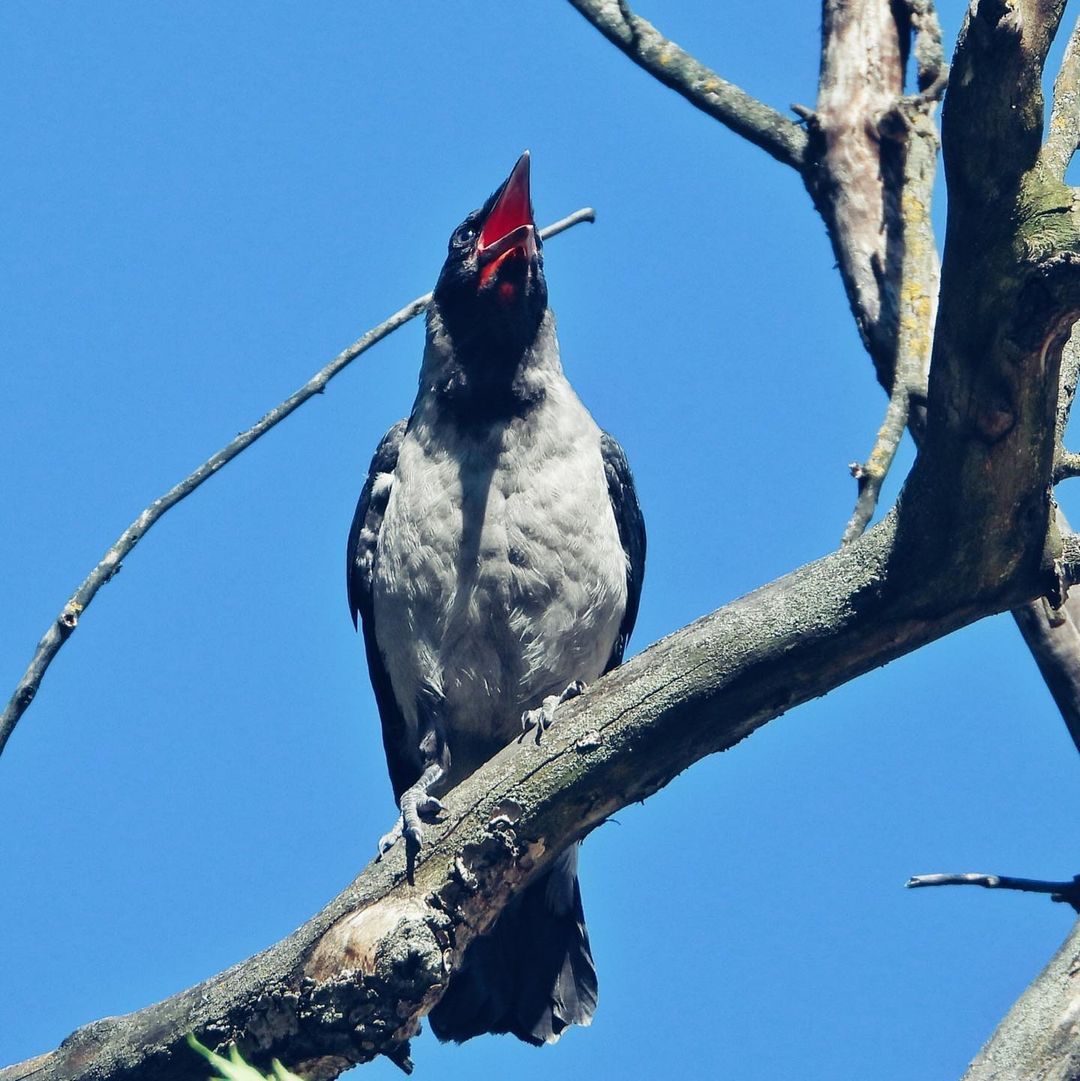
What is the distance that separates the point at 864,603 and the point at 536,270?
3.64 m

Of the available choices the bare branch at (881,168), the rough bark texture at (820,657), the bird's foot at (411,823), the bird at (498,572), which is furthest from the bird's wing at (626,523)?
the rough bark texture at (820,657)

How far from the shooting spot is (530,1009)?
666 centimetres

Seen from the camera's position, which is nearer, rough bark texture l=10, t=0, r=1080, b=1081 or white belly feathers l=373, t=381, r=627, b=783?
rough bark texture l=10, t=0, r=1080, b=1081

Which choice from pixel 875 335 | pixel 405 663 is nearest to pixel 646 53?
pixel 875 335

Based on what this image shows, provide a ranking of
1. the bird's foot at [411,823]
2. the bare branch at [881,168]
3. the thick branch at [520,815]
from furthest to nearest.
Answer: the bare branch at [881,168], the bird's foot at [411,823], the thick branch at [520,815]

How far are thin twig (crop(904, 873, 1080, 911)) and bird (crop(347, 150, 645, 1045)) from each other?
2.12 metres

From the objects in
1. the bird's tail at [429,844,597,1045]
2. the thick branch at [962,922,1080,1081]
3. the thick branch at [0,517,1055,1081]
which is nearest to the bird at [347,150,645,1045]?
the bird's tail at [429,844,597,1045]

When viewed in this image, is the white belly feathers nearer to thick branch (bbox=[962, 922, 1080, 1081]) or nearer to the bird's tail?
the bird's tail

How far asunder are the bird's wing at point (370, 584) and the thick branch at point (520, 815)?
2.54m

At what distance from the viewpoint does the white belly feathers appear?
6.82m

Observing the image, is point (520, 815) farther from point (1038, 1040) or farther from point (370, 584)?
point (370, 584)

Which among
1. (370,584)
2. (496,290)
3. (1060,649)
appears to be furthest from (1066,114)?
(370,584)

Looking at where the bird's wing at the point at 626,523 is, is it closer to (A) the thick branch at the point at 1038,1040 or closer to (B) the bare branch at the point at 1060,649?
(B) the bare branch at the point at 1060,649

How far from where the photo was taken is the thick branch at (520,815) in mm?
4559
